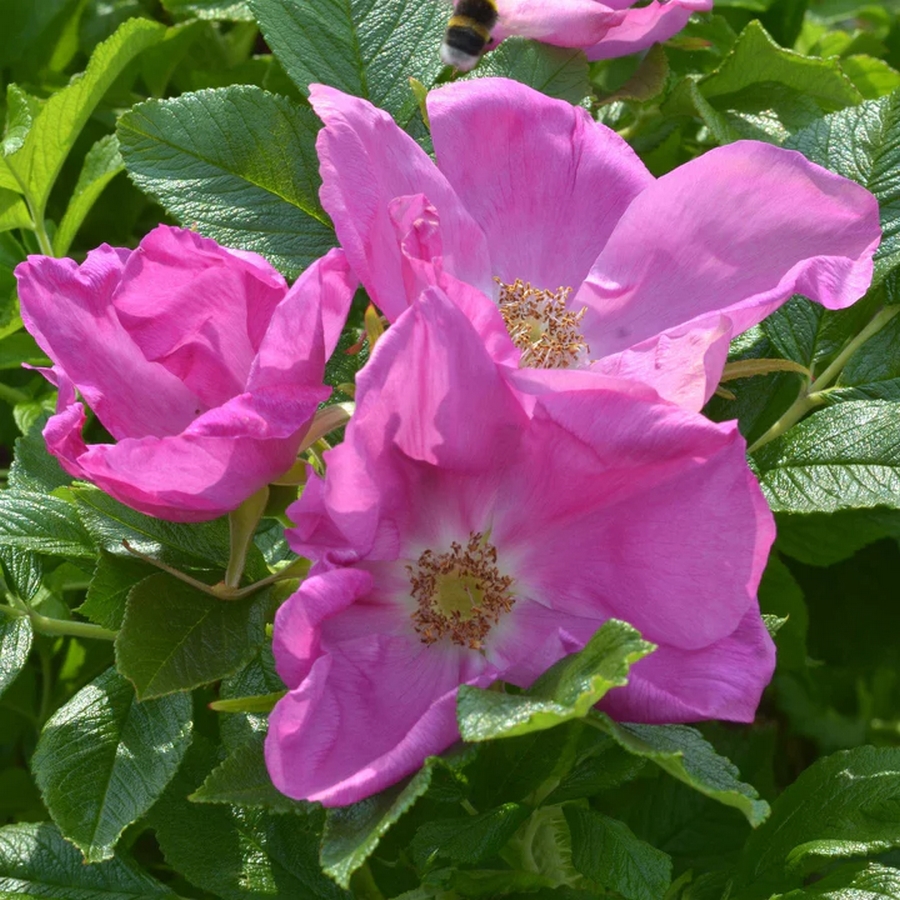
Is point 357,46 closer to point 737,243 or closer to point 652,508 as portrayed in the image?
point 737,243

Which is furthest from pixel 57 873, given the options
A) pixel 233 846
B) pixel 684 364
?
pixel 684 364

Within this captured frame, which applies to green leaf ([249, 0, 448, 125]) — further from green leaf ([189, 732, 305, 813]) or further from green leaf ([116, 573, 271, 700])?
green leaf ([189, 732, 305, 813])

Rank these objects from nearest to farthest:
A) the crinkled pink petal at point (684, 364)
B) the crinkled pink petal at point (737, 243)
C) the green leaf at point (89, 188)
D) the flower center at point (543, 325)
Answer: the crinkled pink petal at point (684, 364) → the crinkled pink petal at point (737, 243) → the flower center at point (543, 325) → the green leaf at point (89, 188)

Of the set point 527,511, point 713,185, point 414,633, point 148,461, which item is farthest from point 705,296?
point 148,461

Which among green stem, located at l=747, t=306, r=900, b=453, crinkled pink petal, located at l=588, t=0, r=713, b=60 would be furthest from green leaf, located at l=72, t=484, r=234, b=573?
crinkled pink petal, located at l=588, t=0, r=713, b=60

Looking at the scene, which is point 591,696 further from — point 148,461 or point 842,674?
point 842,674

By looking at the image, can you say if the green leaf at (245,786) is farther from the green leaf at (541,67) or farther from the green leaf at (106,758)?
the green leaf at (541,67)

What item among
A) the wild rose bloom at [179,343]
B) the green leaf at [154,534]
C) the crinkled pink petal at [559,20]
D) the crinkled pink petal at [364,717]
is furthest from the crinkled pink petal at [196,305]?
the crinkled pink petal at [559,20]

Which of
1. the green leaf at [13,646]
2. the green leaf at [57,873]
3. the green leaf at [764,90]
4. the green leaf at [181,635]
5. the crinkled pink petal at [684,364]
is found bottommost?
the green leaf at [57,873]
